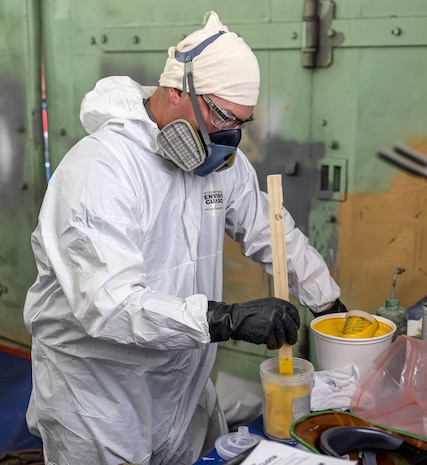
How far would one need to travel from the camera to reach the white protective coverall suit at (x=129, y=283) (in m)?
1.45

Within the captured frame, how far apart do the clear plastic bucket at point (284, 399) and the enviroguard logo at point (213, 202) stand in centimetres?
52

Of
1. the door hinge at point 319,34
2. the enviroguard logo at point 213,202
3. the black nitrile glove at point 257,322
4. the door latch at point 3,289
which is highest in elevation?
the door hinge at point 319,34

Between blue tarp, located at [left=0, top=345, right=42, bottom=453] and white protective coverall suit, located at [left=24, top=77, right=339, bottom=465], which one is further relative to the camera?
blue tarp, located at [left=0, top=345, right=42, bottom=453]

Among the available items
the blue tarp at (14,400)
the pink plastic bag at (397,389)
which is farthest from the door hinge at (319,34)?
the blue tarp at (14,400)

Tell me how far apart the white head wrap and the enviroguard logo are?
281 millimetres

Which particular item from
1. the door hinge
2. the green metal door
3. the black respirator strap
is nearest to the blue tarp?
the green metal door

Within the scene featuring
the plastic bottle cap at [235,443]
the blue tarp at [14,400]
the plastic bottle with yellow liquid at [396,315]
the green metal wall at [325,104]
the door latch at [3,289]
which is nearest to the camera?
the plastic bottle cap at [235,443]

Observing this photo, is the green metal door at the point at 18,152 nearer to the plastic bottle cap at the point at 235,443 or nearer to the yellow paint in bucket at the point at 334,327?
the yellow paint in bucket at the point at 334,327

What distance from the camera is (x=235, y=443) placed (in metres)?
1.40

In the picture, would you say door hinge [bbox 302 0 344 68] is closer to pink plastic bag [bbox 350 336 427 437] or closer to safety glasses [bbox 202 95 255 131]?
safety glasses [bbox 202 95 255 131]

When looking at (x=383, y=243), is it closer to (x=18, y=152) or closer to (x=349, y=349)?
(x=349, y=349)

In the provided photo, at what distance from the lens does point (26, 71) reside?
131 inches

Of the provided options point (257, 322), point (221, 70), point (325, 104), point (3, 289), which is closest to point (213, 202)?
point (221, 70)

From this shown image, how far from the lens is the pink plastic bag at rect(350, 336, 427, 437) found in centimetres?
138
